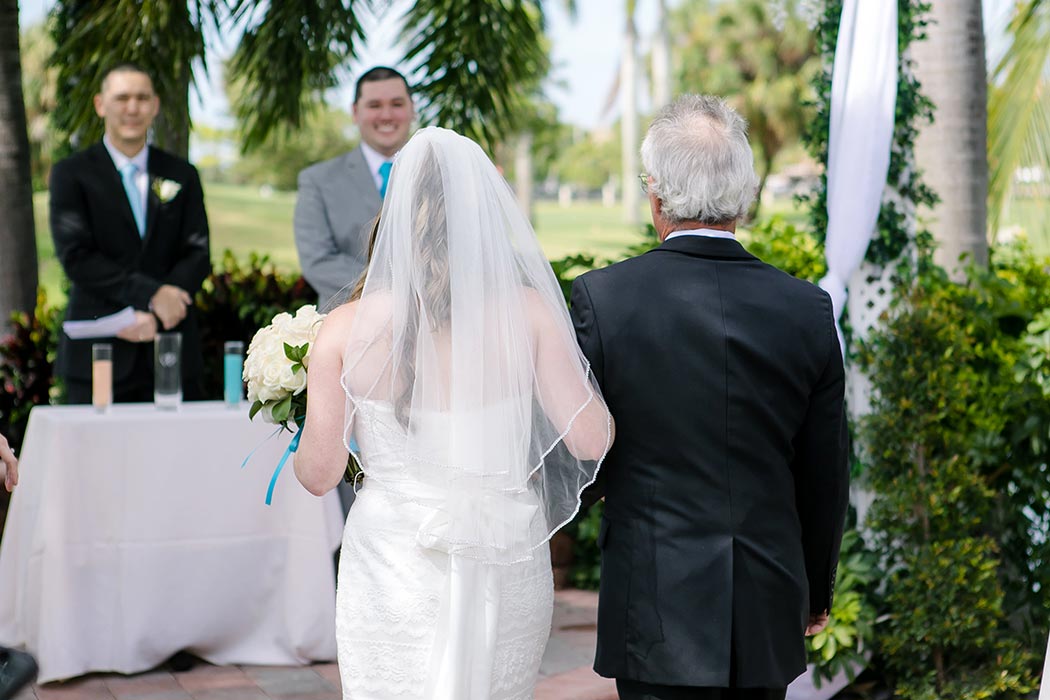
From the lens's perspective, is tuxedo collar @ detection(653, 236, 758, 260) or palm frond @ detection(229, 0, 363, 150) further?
palm frond @ detection(229, 0, 363, 150)

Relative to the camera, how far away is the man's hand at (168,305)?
518 cm

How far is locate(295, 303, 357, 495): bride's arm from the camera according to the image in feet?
8.93

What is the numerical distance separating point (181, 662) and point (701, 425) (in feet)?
10.3

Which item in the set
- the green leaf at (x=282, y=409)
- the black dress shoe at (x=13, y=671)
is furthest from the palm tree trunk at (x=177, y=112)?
the black dress shoe at (x=13, y=671)

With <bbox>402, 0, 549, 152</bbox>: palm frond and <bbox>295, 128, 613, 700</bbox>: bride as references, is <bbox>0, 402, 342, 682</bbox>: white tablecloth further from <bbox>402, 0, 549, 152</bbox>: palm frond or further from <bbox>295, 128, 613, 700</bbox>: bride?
<bbox>402, 0, 549, 152</bbox>: palm frond

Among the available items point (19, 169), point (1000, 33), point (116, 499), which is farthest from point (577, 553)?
point (1000, 33)

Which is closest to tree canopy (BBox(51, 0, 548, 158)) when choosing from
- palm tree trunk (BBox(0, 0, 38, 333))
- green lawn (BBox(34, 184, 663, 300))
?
palm tree trunk (BBox(0, 0, 38, 333))

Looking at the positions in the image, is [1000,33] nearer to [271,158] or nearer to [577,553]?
[577,553]

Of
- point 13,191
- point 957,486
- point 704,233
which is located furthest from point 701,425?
point 13,191

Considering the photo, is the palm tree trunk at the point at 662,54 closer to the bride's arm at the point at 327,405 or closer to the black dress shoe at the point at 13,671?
the bride's arm at the point at 327,405

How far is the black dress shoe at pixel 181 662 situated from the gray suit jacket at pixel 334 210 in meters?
1.60

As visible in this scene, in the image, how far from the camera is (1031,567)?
5062mm

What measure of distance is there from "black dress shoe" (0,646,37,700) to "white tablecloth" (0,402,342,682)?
96.1 inches

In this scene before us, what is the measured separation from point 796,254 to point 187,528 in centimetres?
291
